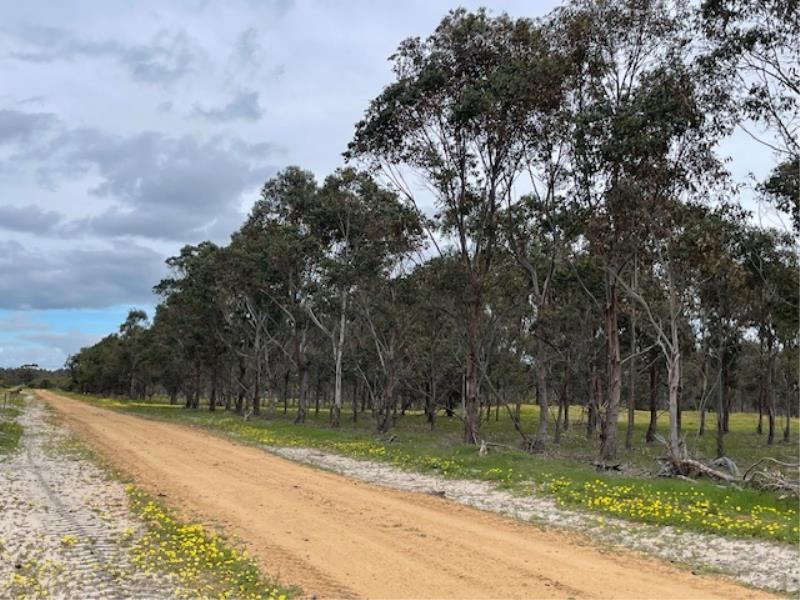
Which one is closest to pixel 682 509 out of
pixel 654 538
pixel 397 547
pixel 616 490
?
pixel 616 490

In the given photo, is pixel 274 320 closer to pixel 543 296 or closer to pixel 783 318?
pixel 543 296

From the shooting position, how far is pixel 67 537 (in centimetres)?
1079

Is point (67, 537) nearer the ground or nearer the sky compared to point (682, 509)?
nearer the ground

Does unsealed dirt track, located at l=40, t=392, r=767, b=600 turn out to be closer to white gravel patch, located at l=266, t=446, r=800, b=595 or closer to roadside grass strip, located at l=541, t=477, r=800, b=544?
white gravel patch, located at l=266, t=446, r=800, b=595

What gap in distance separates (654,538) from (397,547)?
4318 mm

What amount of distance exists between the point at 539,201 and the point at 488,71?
5.54 metres

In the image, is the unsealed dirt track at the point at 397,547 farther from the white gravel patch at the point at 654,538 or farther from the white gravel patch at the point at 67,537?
the white gravel patch at the point at 67,537

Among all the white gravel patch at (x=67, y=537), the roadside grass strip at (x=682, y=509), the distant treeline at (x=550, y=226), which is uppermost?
the distant treeline at (x=550, y=226)

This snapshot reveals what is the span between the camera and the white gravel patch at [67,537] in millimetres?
8352

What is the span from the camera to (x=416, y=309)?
4078 cm

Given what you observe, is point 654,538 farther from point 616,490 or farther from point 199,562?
point 199,562

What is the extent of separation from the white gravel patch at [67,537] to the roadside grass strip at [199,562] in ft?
0.82

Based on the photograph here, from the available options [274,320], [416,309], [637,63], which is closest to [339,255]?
[416,309]

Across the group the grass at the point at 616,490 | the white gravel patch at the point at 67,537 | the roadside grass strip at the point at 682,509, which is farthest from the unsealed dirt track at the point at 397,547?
the grass at the point at 616,490
